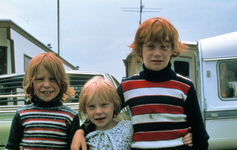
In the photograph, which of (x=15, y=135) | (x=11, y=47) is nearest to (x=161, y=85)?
(x=15, y=135)

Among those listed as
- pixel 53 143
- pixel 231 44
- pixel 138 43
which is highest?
pixel 231 44

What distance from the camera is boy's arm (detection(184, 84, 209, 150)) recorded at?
4.53ft

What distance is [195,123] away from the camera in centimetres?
139

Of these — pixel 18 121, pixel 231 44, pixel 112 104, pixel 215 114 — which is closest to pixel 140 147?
pixel 112 104

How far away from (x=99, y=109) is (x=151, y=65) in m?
0.42

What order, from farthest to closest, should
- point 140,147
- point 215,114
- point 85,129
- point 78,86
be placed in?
1. point 215,114
2. point 78,86
3. point 85,129
4. point 140,147

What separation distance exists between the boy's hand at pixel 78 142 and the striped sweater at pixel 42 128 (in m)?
0.08

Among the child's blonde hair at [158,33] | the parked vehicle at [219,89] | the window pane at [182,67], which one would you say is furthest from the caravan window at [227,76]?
the child's blonde hair at [158,33]

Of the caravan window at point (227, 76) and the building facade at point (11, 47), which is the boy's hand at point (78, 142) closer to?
the caravan window at point (227, 76)

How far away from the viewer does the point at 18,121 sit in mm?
1494

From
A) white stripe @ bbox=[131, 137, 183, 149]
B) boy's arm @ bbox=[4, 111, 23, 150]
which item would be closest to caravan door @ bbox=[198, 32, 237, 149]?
white stripe @ bbox=[131, 137, 183, 149]

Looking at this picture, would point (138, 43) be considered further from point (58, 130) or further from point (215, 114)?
point (215, 114)

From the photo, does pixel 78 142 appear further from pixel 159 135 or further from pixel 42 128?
pixel 159 135

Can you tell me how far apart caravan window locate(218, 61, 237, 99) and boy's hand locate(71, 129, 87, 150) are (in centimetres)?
345
